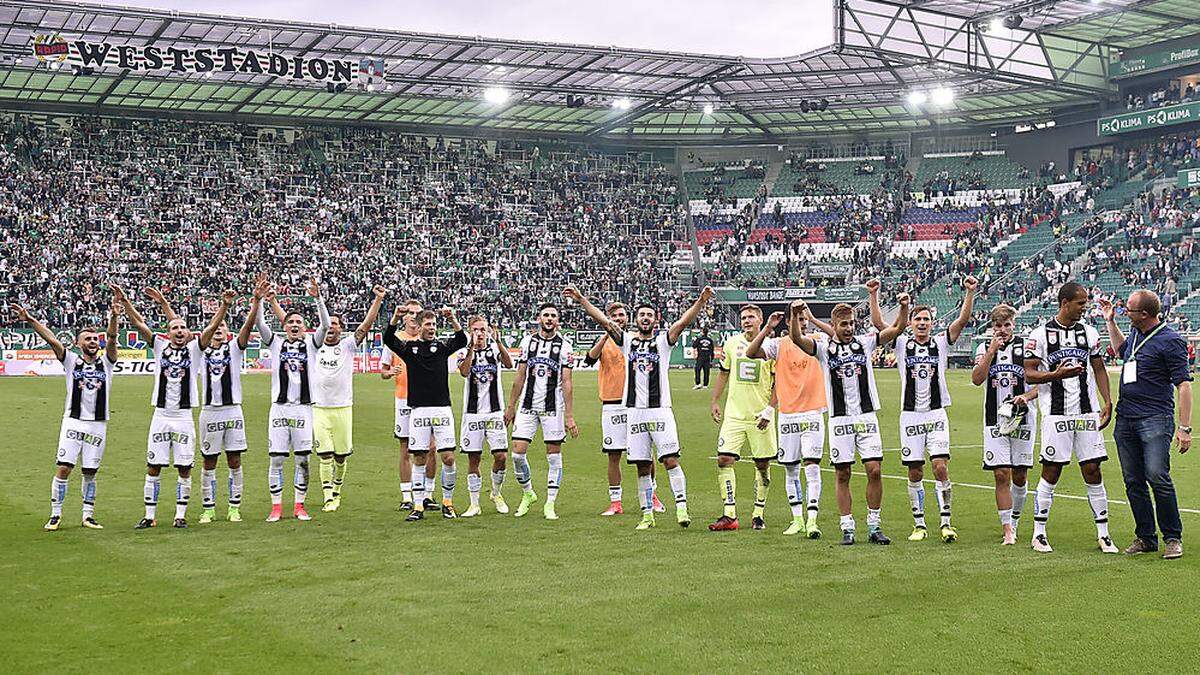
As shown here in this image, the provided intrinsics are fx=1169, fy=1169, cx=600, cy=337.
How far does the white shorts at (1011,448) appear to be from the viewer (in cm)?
1118

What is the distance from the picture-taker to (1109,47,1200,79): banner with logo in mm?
57250

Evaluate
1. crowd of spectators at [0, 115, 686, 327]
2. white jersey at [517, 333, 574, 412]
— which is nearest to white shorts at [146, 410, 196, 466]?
white jersey at [517, 333, 574, 412]

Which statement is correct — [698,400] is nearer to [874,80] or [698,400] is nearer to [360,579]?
[360,579]

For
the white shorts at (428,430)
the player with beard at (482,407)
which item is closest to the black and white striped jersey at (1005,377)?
the player with beard at (482,407)

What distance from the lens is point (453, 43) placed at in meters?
50.0

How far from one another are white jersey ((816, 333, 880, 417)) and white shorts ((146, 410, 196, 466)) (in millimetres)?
6812

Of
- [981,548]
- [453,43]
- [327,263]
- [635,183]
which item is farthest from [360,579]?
[635,183]

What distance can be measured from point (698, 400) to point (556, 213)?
113ft

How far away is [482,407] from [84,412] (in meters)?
4.37

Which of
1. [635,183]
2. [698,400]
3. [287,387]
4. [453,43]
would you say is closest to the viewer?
[287,387]

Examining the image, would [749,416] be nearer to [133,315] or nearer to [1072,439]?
[1072,439]

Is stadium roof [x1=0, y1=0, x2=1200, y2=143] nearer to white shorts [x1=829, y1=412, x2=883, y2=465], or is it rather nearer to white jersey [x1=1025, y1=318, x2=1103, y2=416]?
white shorts [x1=829, y1=412, x2=883, y2=465]

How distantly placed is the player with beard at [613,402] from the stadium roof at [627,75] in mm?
36962

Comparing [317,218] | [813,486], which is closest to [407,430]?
[813,486]
